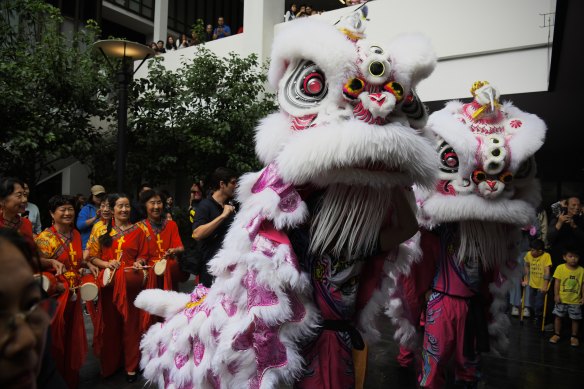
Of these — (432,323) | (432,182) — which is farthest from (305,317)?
(432,323)

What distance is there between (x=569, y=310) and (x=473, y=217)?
136 inches

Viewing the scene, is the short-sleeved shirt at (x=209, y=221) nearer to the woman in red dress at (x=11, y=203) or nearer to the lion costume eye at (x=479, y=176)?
the woman in red dress at (x=11, y=203)

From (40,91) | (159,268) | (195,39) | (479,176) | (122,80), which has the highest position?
(195,39)

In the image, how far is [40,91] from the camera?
735 centimetres

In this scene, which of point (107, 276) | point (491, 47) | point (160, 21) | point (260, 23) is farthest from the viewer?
point (160, 21)

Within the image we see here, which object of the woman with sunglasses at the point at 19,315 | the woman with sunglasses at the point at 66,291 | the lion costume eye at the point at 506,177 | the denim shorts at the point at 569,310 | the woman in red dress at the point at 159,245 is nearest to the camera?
the woman with sunglasses at the point at 19,315

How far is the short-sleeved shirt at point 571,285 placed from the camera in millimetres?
5199

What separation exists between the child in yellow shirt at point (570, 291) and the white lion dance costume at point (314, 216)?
4.28 m

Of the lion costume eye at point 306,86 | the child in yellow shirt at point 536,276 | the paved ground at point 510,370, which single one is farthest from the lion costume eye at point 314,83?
the child in yellow shirt at point 536,276

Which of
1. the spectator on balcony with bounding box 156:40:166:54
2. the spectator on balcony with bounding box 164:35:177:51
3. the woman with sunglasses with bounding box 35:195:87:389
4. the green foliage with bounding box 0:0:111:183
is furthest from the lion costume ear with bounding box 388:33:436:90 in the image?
the spectator on balcony with bounding box 164:35:177:51

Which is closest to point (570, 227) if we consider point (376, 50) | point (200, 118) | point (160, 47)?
point (376, 50)

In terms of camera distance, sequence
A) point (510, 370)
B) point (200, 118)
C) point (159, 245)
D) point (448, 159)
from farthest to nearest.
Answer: point (200, 118)
point (510, 370)
point (159, 245)
point (448, 159)

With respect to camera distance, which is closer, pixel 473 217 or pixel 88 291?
pixel 473 217

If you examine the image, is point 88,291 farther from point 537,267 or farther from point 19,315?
point 537,267
